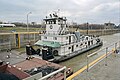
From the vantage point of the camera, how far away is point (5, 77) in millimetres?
4914

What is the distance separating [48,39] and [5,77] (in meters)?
10.8

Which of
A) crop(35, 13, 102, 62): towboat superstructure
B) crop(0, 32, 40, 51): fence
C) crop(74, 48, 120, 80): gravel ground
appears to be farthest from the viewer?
crop(0, 32, 40, 51): fence

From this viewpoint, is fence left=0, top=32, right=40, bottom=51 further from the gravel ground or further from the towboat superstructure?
the gravel ground

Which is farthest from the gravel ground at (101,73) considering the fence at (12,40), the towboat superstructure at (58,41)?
the fence at (12,40)

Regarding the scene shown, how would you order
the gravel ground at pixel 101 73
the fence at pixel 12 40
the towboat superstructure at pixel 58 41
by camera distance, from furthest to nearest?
the fence at pixel 12 40 → the towboat superstructure at pixel 58 41 → the gravel ground at pixel 101 73

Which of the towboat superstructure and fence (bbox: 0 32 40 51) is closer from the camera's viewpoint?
the towboat superstructure

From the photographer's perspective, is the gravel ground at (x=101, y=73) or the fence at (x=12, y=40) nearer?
the gravel ground at (x=101, y=73)

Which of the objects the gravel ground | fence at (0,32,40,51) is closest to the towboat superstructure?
fence at (0,32,40,51)

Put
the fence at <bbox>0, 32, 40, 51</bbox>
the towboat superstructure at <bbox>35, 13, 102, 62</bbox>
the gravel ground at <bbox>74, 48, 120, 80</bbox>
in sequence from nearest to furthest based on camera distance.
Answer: the gravel ground at <bbox>74, 48, 120, 80</bbox>
the towboat superstructure at <bbox>35, 13, 102, 62</bbox>
the fence at <bbox>0, 32, 40, 51</bbox>

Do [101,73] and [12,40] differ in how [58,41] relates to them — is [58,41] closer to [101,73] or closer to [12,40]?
[12,40]

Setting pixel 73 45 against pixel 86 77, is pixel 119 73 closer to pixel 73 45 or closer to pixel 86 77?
pixel 86 77

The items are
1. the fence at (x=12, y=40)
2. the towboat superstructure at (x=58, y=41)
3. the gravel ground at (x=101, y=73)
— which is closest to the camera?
the gravel ground at (x=101, y=73)

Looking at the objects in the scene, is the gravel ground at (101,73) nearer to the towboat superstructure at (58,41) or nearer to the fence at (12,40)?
the towboat superstructure at (58,41)

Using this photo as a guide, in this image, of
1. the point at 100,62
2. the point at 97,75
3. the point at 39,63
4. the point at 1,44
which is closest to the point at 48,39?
the point at 39,63
